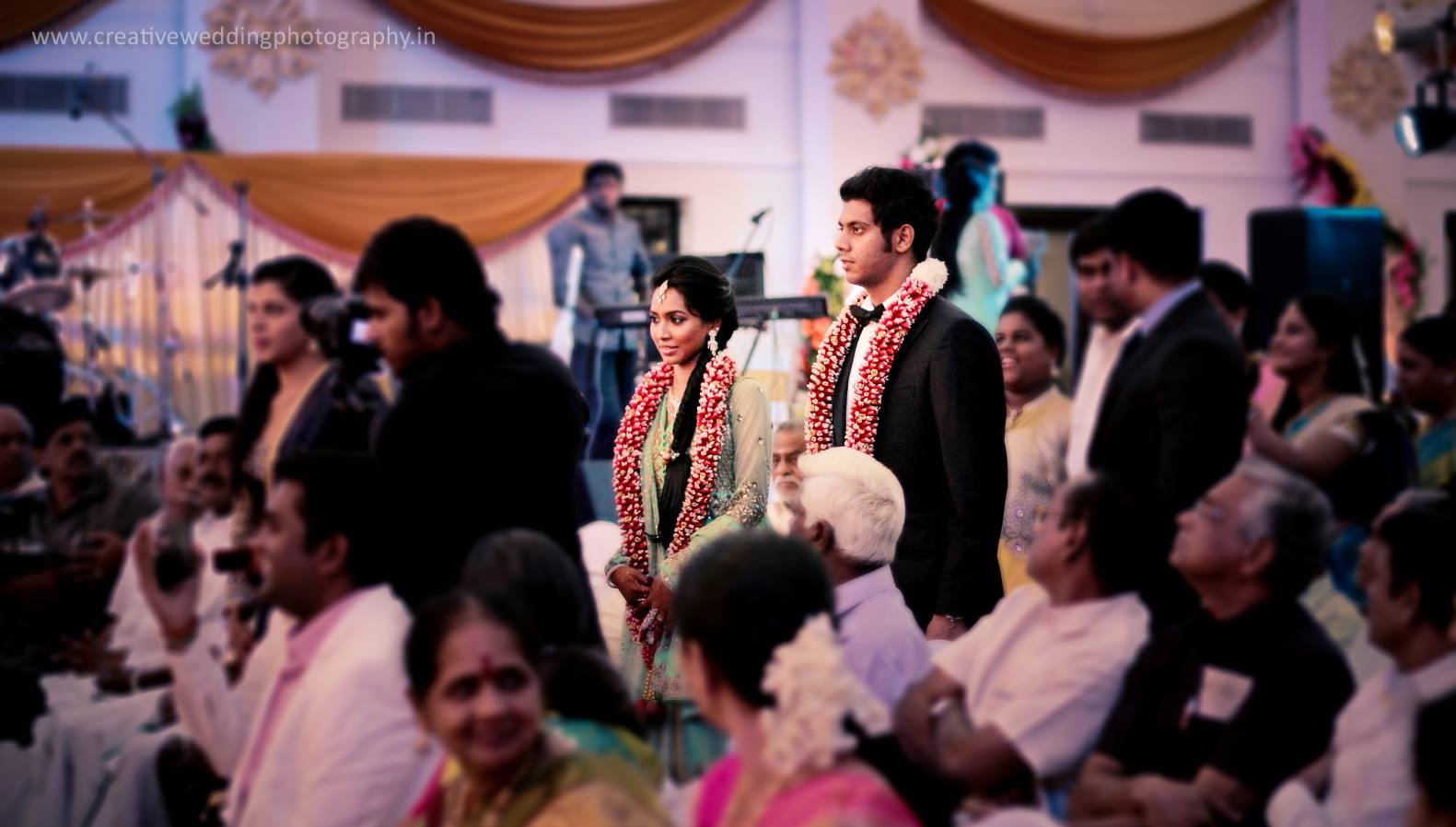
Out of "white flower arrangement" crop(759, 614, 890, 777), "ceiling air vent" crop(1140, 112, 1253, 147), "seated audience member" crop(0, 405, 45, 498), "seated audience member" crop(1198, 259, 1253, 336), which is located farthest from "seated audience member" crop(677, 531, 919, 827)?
"ceiling air vent" crop(1140, 112, 1253, 147)

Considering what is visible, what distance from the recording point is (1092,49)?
10883 millimetres

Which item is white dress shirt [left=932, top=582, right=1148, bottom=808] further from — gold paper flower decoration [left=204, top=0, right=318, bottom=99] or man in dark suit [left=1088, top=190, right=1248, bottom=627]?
gold paper flower decoration [left=204, top=0, right=318, bottom=99]

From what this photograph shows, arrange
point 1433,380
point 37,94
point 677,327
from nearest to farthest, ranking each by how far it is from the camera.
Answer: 1. point 677,327
2. point 1433,380
3. point 37,94

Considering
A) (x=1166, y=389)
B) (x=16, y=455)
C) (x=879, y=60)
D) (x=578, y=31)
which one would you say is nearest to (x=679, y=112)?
(x=578, y=31)

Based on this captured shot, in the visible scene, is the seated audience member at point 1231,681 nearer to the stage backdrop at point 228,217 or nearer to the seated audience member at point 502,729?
the seated audience member at point 502,729

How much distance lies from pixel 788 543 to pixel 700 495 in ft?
4.50

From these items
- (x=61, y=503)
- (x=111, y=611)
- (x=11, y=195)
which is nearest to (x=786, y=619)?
(x=111, y=611)

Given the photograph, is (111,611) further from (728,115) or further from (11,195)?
(728,115)

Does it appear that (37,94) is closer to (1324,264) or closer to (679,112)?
(679,112)

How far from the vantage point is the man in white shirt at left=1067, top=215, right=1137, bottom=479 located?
8.11ft

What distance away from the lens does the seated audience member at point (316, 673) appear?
2.26m

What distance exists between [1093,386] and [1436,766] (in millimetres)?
815

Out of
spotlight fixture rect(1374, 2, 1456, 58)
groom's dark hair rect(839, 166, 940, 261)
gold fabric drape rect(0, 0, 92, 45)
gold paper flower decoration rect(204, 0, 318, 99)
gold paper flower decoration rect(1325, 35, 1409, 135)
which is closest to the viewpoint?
groom's dark hair rect(839, 166, 940, 261)

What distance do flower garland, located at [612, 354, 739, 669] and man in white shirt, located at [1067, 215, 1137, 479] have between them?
1090 millimetres
